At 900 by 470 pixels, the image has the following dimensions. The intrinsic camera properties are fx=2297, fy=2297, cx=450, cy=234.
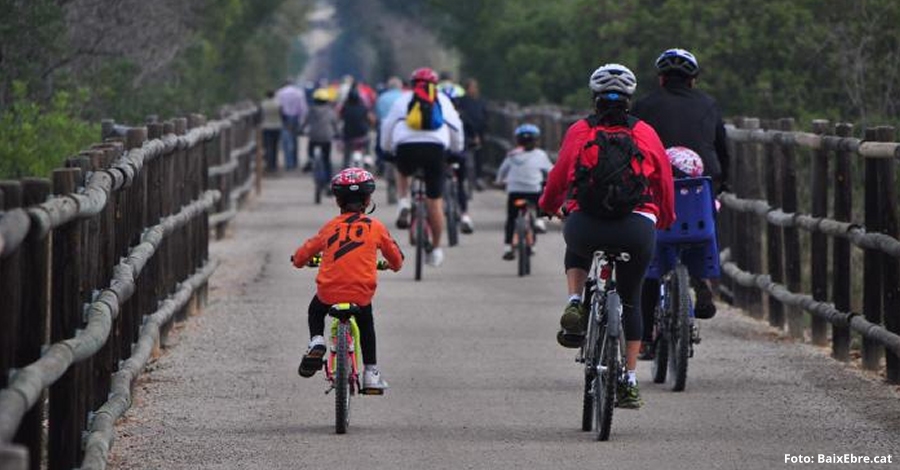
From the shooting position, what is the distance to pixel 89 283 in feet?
31.5

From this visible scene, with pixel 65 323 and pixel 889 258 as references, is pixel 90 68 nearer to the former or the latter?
pixel 889 258

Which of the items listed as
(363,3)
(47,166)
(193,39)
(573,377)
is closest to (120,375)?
(573,377)

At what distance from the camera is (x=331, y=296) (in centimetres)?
1110

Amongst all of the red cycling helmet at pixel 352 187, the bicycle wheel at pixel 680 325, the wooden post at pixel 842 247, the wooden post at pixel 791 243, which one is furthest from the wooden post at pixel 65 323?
the wooden post at pixel 791 243

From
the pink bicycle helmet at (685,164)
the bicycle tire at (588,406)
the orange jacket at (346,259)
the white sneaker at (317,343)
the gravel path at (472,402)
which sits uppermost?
the pink bicycle helmet at (685,164)

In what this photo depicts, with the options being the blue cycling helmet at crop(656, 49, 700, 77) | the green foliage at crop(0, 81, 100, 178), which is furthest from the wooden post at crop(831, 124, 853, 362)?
the green foliage at crop(0, 81, 100, 178)

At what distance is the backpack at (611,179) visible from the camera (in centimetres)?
1054

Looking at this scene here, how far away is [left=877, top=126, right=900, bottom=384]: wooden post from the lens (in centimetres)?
1256

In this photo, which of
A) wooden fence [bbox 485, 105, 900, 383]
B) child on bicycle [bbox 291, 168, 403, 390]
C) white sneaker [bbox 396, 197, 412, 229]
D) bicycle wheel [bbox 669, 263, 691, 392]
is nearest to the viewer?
child on bicycle [bbox 291, 168, 403, 390]

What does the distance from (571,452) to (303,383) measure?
3.04 meters

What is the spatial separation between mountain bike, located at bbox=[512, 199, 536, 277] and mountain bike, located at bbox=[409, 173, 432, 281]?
2.75 feet

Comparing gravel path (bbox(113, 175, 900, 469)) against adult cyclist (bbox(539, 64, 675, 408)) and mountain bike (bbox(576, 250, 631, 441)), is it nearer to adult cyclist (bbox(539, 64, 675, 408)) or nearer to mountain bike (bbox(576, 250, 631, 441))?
mountain bike (bbox(576, 250, 631, 441))

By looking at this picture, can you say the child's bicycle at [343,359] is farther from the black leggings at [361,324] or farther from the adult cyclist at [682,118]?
the adult cyclist at [682,118]

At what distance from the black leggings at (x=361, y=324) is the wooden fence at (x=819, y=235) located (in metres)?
2.96
